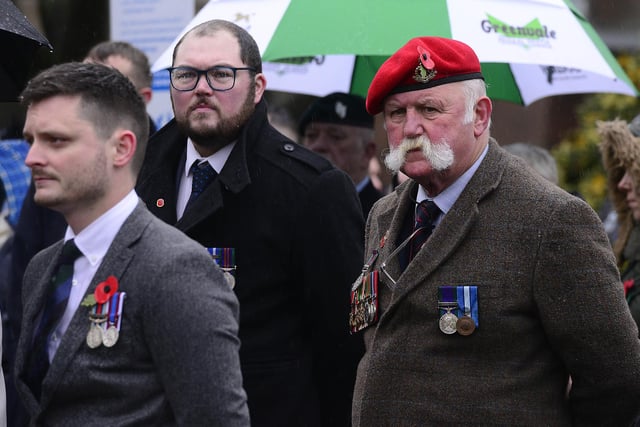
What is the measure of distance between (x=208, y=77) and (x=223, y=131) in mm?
208

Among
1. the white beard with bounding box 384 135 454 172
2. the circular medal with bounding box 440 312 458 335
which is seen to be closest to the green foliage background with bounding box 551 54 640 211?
the white beard with bounding box 384 135 454 172

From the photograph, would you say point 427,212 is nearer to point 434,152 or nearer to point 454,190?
point 454,190

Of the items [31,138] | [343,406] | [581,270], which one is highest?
[31,138]

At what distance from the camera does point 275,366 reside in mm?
4480

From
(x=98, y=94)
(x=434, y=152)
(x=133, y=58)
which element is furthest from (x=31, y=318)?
(x=133, y=58)

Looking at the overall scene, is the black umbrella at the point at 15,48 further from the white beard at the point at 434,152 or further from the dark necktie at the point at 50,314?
the white beard at the point at 434,152

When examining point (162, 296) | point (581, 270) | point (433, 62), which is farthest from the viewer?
point (433, 62)

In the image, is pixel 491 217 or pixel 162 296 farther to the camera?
pixel 491 217

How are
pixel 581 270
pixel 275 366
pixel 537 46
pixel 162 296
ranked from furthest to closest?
pixel 537 46
pixel 275 366
pixel 581 270
pixel 162 296

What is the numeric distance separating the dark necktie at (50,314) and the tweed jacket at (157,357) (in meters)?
0.08

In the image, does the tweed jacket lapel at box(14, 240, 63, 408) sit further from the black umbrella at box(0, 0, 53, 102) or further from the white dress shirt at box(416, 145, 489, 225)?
the white dress shirt at box(416, 145, 489, 225)

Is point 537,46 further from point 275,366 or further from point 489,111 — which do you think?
point 275,366

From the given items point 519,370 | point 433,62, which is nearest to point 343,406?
point 519,370

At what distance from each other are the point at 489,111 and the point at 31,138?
1.54m
